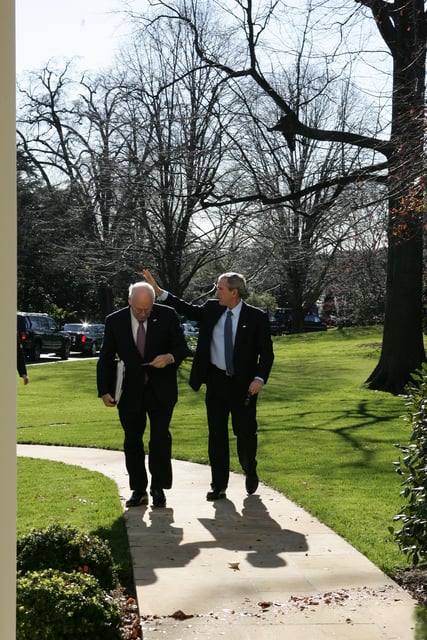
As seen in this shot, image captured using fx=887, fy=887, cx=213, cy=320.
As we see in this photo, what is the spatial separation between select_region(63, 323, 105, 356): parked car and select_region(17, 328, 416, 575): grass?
43.9 feet

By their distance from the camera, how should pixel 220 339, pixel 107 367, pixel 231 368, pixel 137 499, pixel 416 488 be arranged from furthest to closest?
pixel 220 339
pixel 231 368
pixel 137 499
pixel 107 367
pixel 416 488

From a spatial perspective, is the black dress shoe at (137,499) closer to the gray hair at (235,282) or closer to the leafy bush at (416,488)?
the gray hair at (235,282)

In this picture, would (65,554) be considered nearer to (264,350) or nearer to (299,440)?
(264,350)

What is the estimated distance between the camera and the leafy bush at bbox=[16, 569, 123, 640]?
3977mm

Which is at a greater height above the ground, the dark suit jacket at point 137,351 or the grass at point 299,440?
the dark suit jacket at point 137,351

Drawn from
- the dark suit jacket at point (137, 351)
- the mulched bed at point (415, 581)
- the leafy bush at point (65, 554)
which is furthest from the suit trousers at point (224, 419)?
the leafy bush at point (65, 554)

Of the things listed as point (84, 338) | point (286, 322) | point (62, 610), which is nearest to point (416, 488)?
point (62, 610)

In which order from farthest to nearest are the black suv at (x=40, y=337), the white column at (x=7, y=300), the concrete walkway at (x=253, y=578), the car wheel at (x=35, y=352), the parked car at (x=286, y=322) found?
the parked car at (x=286, y=322), the car wheel at (x=35, y=352), the black suv at (x=40, y=337), the concrete walkway at (x=253, y=578), the white column at (x=7, y=300)

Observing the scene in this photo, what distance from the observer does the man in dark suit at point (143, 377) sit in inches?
314

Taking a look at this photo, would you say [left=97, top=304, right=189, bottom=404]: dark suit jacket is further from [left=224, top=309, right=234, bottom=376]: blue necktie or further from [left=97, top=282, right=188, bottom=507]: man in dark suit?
[left=224, top=309, right=234, bottom=376]: blue necktie

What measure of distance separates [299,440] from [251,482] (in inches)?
185

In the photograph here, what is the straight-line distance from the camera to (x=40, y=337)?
3700 centimetres

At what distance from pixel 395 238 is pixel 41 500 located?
1288 centimetres

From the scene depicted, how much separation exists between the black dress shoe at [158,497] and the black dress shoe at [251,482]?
89 centimetres
